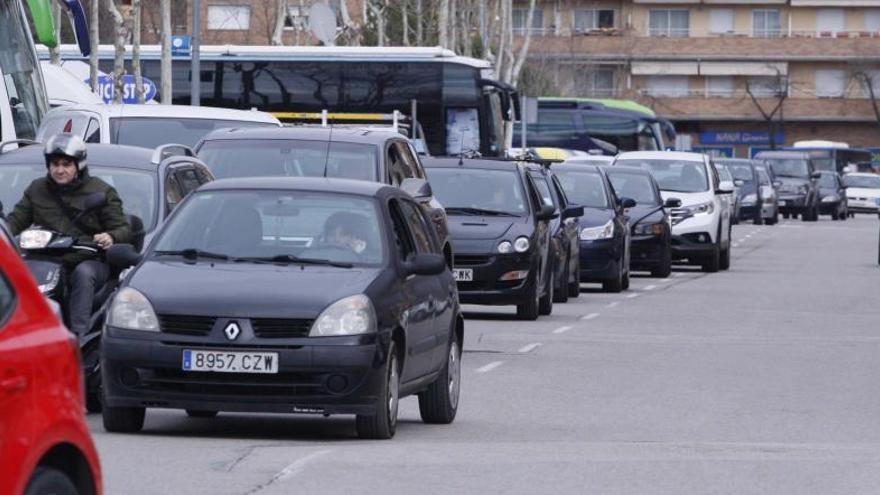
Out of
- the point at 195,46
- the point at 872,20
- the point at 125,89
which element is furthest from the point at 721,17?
the point at 195,46

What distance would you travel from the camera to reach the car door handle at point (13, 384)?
20.1ft

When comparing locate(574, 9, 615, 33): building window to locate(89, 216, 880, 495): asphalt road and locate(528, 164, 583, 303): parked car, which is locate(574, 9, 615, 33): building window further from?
locate(89, 216, 880, 495): asphalt road

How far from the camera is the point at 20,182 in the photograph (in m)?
15.0

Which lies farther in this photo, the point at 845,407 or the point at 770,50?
the point at 770,50

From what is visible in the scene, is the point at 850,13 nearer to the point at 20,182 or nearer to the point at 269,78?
the point at 269,78

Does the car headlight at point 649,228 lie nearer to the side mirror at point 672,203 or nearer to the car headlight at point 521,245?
the side mirror at point 672,203

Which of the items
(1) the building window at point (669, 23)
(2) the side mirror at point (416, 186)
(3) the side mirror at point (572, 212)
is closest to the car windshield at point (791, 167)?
(1) the building window at point (669, 23)

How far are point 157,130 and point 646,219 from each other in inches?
476

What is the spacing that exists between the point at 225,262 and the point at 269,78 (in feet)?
121

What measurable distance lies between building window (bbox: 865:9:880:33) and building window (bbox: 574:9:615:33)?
43.9ft

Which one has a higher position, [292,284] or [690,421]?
[292,284]

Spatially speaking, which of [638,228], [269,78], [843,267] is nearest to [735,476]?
[638,228]

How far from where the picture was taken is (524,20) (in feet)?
409

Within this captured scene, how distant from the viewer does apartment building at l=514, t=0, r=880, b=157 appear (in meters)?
123
